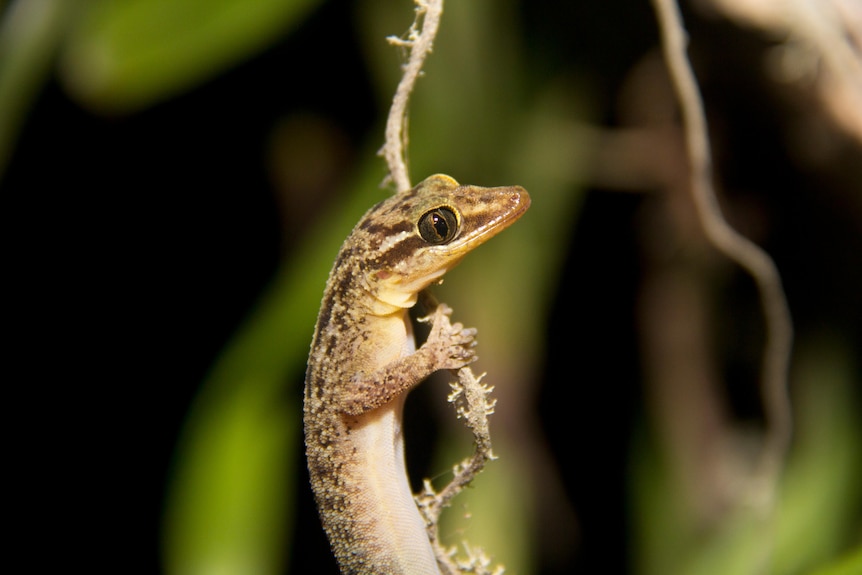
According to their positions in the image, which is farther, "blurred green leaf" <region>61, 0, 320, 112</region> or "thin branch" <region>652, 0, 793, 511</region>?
"blurred green leaf" <region>61, 0, 320, 112</region>

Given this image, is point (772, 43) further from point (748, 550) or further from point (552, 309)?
point (748, 550)

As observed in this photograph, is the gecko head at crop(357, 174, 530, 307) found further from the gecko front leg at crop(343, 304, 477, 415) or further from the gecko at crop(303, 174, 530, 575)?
the gecko front leg at crop(343, 304, 477, 415)

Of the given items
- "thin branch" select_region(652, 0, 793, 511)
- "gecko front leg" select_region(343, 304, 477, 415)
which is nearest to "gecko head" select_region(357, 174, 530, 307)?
"gecko front leg" select_region(343, 304, 477, 415)

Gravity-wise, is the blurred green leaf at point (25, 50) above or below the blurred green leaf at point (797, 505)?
above

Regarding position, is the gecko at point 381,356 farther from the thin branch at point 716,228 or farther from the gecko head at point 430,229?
the thin branch at point 716,228

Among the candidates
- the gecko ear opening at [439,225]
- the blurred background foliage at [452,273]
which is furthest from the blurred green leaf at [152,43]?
the gecko ear opening at [439,225]

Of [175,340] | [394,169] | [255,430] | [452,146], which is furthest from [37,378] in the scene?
[394,169]
